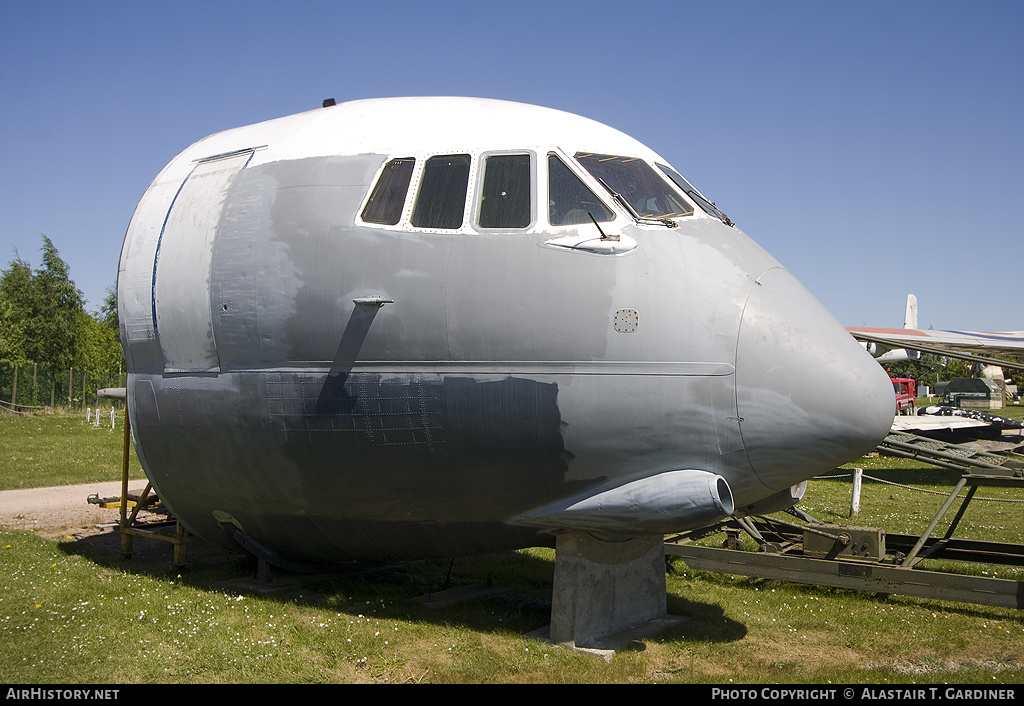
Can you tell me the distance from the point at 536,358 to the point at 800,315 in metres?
2.03

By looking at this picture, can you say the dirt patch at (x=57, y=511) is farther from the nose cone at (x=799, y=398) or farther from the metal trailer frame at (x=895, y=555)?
the nose cone at (x=799, y=398)

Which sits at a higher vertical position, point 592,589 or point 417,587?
point 592,589

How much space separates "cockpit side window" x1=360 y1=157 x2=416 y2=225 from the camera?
703cm

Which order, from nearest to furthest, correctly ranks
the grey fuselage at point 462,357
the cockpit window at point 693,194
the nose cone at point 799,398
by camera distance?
1. the nose cone at point 799,398
2. the grey fuselage at point 462,357
3. the cockpit window at point 693,194

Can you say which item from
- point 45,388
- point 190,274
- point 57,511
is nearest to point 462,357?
point 190,274

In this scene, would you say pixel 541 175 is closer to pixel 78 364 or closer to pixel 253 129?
pixel 253 129

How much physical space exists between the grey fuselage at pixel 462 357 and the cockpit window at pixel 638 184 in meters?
0.15

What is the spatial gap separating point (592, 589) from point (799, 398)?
7.99ft

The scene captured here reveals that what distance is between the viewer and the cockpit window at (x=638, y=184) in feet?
22.8

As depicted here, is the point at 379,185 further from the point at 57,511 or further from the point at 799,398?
the point at 57,511

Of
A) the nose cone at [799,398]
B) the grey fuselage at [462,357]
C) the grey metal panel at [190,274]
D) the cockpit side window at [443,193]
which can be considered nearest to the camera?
the nose cone at [799,398]

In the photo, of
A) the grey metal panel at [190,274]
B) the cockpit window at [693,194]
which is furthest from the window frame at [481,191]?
the grey metal panel at [190,274]

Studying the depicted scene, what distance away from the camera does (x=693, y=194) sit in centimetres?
754

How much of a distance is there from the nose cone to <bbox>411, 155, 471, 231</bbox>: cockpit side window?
2.42 m
